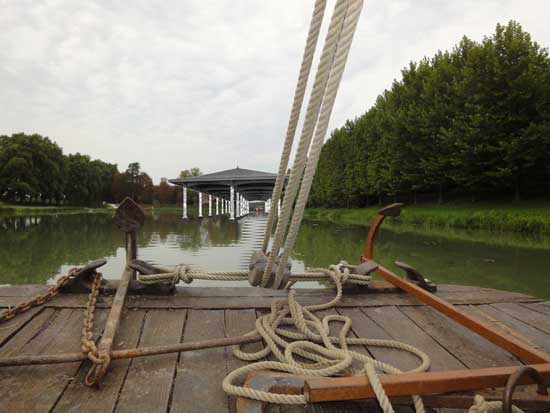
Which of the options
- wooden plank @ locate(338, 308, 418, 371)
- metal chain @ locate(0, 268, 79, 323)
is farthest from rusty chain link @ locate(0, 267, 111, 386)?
wooden plank @ locate(338, 308, 418, 371)

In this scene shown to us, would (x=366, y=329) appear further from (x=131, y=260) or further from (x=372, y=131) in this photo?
(x=372, y=131)

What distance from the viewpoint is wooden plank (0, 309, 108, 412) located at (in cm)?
93

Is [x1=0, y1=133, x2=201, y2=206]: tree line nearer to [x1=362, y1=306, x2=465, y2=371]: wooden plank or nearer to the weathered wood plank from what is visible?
the weathered wood plank

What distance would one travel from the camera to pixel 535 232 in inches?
461

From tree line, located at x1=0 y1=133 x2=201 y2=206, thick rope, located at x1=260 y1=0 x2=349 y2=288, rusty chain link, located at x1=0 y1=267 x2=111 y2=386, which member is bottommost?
rusty chain link, located at x1=0 y1=267 x2=111 y2=386

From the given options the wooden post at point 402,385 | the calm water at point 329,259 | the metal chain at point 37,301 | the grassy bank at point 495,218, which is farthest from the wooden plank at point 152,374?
the grassy bank at point 495,218

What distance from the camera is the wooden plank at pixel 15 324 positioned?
130 centimetres

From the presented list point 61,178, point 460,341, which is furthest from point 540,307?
point 61,178

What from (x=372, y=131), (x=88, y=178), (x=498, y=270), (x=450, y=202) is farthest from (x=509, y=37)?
(x=88, y=178)

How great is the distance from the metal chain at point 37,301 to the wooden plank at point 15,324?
2 cm

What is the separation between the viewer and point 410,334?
1458 millimetres

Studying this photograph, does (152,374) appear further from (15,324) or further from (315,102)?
(315,102)

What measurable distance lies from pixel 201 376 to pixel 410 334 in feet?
2.95

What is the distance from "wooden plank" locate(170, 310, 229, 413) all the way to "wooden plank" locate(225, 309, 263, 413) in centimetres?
2
